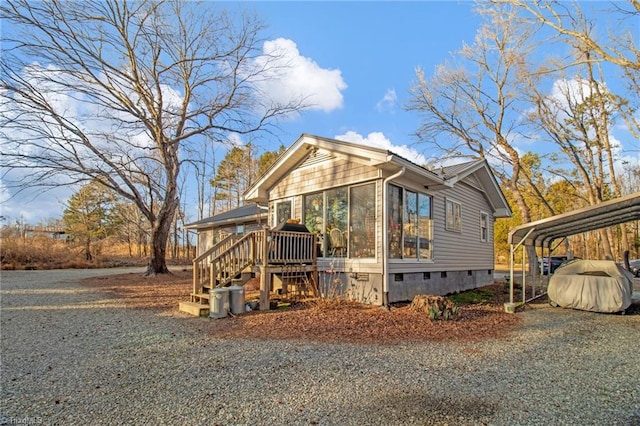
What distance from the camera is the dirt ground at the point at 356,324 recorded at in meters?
5.67

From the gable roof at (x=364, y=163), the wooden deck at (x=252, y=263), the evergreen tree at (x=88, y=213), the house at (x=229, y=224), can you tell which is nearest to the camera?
the gable roof at (x=364, y=163)

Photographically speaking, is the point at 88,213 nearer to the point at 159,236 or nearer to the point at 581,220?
the point at 159,236

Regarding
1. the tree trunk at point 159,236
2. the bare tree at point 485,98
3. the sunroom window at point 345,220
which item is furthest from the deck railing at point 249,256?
the bare tree at point 485,98

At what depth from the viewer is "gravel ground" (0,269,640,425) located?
295 centimetres

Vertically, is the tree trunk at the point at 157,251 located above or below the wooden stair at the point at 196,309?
above

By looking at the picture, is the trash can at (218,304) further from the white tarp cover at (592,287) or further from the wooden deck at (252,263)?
the white tarp cover at (592,287)

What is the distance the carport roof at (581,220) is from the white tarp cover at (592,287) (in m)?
0.99

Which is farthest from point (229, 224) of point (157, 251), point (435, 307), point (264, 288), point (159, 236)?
point (435, 307)

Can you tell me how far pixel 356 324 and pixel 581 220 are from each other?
6154mm

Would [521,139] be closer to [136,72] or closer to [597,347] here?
[597,347]

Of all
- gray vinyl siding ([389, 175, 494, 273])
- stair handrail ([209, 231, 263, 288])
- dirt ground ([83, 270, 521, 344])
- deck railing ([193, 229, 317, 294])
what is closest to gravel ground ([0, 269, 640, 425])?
dirt ground ([83, 270, 521, 344])

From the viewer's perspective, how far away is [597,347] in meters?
5.24

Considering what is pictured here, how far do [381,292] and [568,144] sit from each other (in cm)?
1774

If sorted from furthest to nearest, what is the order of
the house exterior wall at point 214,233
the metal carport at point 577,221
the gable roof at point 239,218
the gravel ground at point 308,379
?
the house exterior wall at point 214,233, the gable roof at point 239,218, the metal carport at point 577,221, the gravel ground at point 308,379
